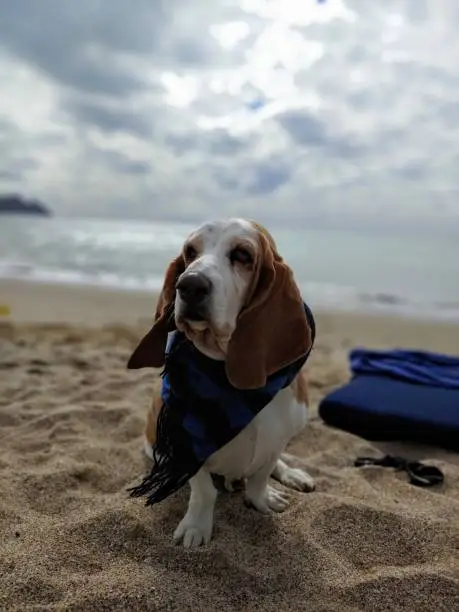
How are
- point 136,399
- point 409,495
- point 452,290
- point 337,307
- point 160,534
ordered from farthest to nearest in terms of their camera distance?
point 452,290, point 337,307, point 136,399, point 409,495, point 160,534

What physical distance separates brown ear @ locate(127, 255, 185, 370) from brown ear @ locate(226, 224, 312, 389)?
13.4 inches

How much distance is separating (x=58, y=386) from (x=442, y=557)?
9.03ft

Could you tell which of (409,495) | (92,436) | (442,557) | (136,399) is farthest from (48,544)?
(136,399)

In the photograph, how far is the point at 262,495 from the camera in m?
2.58

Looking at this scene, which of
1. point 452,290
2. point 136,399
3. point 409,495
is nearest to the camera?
point 409,495

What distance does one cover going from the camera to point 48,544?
2.21 metres

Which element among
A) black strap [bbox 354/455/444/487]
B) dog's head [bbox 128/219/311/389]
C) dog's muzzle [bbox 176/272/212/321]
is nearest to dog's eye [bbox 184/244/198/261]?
dog's head [bbox 128/219/311/389]

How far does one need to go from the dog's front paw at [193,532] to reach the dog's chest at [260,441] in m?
0.20

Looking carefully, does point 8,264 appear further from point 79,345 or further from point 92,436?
point 92,436

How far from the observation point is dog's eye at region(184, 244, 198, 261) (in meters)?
2.28

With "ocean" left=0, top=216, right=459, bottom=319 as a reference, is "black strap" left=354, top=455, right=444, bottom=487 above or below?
below

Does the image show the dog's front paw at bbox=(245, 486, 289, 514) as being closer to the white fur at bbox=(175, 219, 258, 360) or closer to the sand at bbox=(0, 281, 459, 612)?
the sand at bbox=(0, 281, 459, 612)

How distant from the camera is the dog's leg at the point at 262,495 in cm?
254

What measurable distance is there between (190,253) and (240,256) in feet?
0.70
